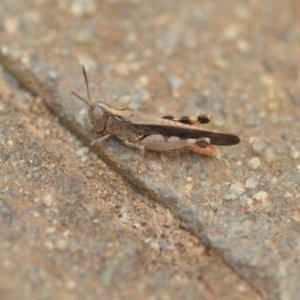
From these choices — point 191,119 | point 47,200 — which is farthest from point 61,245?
point 191,119

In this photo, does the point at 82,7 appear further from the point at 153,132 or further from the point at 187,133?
the point at 187,133

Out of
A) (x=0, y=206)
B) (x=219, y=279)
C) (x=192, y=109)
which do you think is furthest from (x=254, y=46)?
(x=0, y=206)

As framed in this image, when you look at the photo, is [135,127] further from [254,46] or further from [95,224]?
[254,46]

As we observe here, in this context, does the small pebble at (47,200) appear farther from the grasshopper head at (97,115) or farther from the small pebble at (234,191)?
the small pebble at (234,191)

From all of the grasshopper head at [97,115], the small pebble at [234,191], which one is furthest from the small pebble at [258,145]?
the grasshopper head at [97,115]

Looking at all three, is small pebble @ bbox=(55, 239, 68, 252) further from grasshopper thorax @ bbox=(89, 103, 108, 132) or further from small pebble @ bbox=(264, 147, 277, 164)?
small pebble @ bbox=(264, 147, 277, 164)

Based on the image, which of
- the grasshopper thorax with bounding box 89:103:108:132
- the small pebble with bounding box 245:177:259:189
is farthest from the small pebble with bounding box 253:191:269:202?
the grasshopper thorax with bounding box 89:103:108:132

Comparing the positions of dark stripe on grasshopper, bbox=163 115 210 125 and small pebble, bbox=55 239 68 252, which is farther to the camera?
dark stripe on grasshopper, bbox=163 115 210 125
